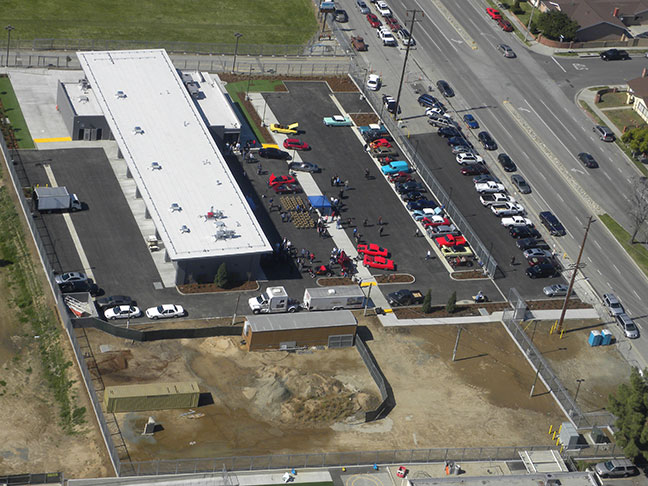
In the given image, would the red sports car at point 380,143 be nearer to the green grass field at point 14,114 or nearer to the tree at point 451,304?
the tree at point 451,304

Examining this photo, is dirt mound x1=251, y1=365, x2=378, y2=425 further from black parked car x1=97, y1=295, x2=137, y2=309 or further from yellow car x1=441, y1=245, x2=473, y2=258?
yellow car x1=441, y1=245, x2=473, y2=258

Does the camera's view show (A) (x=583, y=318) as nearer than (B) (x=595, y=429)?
No

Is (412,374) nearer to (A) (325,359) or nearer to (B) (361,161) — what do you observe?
(A) (325,359)

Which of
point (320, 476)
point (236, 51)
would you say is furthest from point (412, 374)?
point (236, 51)

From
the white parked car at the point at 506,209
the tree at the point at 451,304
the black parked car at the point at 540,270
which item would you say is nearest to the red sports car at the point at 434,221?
the white parked car at the point at 506,209

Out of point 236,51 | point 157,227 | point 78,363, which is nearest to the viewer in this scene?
point 78,363

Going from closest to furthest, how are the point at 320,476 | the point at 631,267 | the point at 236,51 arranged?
the point at 320,476 → the point at 631,267 → the point at 236,51
